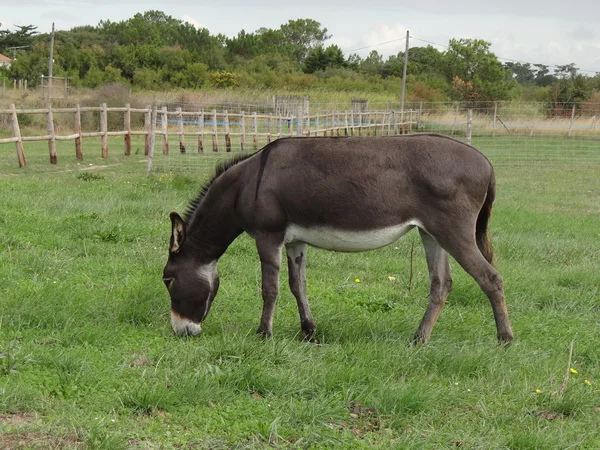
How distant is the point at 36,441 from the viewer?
3139 millimetres

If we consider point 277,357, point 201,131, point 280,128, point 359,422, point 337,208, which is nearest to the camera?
point 359,422

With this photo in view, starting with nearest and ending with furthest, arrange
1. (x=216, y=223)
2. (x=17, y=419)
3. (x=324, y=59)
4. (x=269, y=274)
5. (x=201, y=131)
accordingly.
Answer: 1. (x=17, y=419)
2. (x=269, y=274)
3. (x=216, y=223)
4. (x=201, y=131)
5. (x=324, y=59)

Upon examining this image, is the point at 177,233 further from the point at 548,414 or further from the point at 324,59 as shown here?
the point at 324,59

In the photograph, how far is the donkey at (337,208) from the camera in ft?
16.0

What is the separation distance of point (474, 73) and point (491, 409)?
59.0 m

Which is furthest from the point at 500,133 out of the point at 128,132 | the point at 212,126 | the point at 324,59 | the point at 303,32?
the point at 303,32

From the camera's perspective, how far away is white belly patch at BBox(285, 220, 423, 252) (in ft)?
16.1

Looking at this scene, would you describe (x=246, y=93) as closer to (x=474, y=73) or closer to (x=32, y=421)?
(x=474, y=73)

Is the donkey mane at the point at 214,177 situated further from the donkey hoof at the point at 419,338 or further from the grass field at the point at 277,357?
the donkey hoof at the point at 419,338

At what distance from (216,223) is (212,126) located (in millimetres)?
20878

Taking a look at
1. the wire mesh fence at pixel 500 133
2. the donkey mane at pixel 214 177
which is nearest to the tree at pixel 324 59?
the wire mesh fence at pixel 500 133

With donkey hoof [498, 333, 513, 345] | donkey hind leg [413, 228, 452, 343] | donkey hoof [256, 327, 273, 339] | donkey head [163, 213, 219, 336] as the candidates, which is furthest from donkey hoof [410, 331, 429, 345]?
donkey head [163, 213, 219, 336]

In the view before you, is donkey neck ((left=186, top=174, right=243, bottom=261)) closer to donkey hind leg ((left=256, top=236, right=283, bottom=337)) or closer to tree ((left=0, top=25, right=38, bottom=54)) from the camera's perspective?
donkey hind leg ((left=256, top=236, right=283, bottom=337))

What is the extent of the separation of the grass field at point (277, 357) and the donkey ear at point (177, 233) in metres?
0.52
